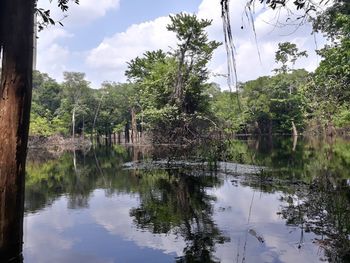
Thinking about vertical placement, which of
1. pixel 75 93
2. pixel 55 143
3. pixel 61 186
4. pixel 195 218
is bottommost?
pixel 195 218

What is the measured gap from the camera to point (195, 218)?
331 inches

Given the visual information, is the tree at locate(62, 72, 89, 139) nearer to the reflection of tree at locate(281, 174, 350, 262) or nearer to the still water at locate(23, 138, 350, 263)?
the still water at locate(23, 138, 350, 263)

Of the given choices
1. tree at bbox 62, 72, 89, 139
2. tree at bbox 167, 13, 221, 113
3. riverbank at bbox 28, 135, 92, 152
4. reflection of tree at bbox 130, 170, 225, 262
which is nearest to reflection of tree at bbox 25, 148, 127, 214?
reflection of tree at bbox 130, 170, 225, 262

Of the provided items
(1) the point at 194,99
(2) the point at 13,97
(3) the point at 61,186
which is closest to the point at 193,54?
(1) the point at 194,99

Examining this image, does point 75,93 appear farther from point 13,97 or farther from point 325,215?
point 13,97

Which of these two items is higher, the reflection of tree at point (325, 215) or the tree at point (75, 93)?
the tree at point (75, 93)

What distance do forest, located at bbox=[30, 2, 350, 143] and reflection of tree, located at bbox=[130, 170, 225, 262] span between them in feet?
8.35

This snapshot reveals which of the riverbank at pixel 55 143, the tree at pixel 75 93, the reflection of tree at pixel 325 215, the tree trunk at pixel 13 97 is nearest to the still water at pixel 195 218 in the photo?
the reflection of tree at pixel 325 215

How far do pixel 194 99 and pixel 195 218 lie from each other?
91.1 feet

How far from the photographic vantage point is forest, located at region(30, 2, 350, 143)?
1580cm

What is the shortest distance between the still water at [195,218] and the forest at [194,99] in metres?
2.44

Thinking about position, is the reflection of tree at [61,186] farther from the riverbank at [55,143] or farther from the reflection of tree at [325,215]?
the riverbank at [55,143]

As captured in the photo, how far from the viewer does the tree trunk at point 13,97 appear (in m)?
4.21

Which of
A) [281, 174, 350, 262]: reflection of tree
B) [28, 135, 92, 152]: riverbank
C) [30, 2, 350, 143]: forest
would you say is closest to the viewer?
[281, 174, 350, 262]: reflection of tree
